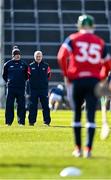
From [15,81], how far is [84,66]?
10100 mm

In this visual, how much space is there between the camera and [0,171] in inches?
452

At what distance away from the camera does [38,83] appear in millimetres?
23125

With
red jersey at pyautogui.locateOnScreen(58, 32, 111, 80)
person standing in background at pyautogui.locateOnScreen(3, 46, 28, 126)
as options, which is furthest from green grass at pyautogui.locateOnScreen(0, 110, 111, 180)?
person standing in background at pyautogui.locateOnScreen(3, 46, 28, 126)

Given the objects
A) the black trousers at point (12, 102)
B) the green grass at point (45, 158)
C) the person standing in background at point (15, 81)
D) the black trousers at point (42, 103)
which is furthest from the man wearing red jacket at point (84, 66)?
the black trousers at point (42, 103)

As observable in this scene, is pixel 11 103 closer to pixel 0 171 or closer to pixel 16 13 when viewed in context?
pixel 0 171

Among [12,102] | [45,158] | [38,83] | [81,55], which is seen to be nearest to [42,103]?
[38,83]

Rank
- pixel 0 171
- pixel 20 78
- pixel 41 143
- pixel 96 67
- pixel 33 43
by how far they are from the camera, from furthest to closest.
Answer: pixel 33 43 < pixel 20 78 < pixel 41 143 < pixel 96 67 < pixel 0 171

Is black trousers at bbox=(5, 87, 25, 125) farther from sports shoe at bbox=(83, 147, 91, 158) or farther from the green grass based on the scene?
sports shoe at bbox=(83, 147, 91, 158)

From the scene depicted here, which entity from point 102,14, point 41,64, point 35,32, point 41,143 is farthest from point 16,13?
point 41,143

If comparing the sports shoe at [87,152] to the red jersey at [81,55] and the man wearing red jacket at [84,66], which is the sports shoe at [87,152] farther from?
the red jersey at [81,55]

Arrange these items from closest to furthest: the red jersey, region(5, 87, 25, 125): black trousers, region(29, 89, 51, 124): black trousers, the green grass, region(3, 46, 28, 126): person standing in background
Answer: the green grass
the red jersey
region(3, 46, 28, 126): person standing in background
region(5, 87, 25, 125): black trousers
region(29, 89, 51, 124): black trousers

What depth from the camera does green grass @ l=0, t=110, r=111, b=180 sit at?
1119cm

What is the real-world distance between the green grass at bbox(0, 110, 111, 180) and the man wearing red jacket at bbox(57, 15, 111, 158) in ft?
2.11

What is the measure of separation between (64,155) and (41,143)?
3.02 metres
